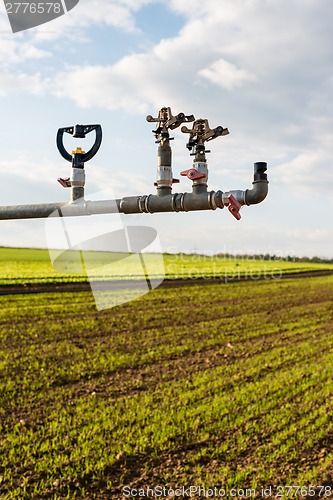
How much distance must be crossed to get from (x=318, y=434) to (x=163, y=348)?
21.5 ft

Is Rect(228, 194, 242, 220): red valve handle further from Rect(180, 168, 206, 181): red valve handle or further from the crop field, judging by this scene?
the crop field

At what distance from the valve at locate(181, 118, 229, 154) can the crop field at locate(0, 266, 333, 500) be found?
5.58m

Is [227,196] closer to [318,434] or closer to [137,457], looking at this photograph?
[137,457]

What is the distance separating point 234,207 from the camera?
3521mm

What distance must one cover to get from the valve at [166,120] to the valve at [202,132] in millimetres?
71

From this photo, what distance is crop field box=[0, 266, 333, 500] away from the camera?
776cm

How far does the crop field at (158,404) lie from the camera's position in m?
7.76

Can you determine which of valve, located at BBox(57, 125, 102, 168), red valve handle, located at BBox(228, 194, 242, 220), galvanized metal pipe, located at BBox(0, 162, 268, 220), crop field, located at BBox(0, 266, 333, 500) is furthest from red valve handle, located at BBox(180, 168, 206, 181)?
crop field, located at BBox(0, 266, 333, 500)

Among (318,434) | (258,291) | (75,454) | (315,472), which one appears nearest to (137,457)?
(75,454)

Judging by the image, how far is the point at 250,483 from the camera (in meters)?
7.57

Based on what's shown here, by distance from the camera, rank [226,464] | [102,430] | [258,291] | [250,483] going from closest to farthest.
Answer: [250,483]
[226,464]
[102,430]
[258,291]

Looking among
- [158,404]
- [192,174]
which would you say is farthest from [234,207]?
[158,404]

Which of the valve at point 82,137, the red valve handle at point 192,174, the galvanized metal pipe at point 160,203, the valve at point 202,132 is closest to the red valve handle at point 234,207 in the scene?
the galvanized metal pipe at point 160,203

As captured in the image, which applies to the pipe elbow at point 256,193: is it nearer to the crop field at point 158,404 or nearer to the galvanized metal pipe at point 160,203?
the galvanized metal pipe at point 160,203
